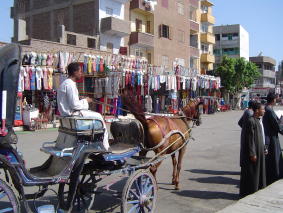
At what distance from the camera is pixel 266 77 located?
76500 mm

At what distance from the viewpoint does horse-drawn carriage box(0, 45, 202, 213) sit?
3.96 metres

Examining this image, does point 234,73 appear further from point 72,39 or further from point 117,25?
point 72,39

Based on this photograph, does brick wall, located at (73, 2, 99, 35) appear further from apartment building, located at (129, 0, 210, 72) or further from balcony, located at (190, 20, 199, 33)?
balcony, located at (190, 20, 199, 33)

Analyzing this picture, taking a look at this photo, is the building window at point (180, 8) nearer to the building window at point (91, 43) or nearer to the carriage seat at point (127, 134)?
the building window at point (91, 43)

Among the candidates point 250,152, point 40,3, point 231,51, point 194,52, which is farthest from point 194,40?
point 250,152

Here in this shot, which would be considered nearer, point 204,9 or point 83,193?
point 83,193

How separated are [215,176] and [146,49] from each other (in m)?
27.4

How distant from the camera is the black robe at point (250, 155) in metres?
6.20

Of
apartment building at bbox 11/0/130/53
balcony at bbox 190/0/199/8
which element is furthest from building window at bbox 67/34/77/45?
balcony at bbox 190/0/199/8

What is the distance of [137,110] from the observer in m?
6.32

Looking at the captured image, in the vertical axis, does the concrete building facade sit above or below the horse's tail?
above

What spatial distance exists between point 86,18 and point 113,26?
3.06 metres

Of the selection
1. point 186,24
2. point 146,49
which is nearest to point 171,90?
point 146,49

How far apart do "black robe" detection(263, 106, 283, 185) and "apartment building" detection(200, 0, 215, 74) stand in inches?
1550
